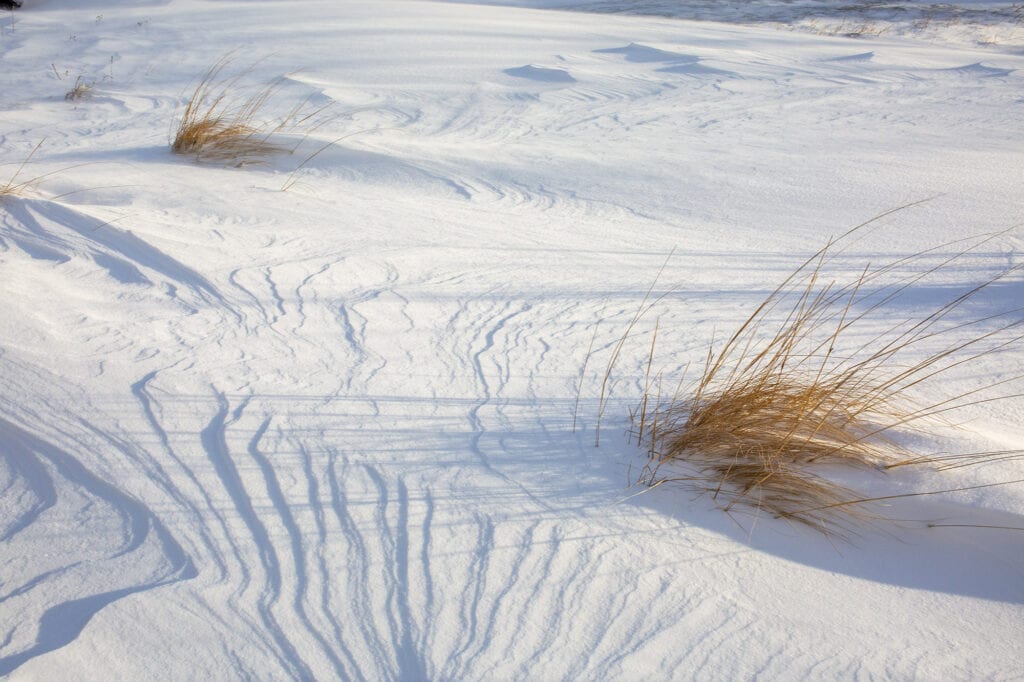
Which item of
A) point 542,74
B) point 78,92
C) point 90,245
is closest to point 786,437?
point 90,245

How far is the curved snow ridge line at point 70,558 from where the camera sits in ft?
4.49

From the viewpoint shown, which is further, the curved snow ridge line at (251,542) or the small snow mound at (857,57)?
the small snow mound at (857,57)

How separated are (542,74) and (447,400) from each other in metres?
4.57

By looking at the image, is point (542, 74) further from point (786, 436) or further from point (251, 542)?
point (251, 542)

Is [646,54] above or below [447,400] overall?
above

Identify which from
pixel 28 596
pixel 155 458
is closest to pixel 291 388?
pixel 155 458

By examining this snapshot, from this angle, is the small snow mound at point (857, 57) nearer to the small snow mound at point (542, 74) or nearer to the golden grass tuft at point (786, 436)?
the small snow mound at point (542, 74)

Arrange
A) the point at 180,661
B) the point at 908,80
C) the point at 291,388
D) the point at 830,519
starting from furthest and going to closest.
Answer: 1. the point at 908,80
2. the point at 291,388
3. the point at 830,519
4. the point at 180,661

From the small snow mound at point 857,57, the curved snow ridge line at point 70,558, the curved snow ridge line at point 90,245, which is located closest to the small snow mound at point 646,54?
the small snow mound at point 857,57

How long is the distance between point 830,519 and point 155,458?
1488 mm

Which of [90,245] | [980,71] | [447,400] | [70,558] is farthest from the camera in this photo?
[980,71]

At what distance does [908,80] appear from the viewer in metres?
6.09

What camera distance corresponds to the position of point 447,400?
212 centimetres

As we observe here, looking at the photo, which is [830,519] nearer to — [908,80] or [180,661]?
[180,661]
